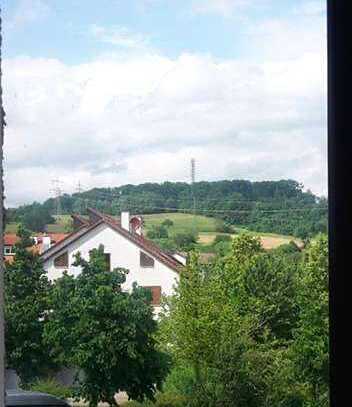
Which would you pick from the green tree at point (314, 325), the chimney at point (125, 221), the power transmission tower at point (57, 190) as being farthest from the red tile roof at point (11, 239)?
the green tree at point (314, 325)

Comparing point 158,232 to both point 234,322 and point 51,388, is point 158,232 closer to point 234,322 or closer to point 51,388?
point 234,322

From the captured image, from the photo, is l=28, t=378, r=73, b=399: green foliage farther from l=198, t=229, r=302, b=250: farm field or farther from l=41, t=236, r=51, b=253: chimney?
l=198, t=229, r=302, b=250: farm field

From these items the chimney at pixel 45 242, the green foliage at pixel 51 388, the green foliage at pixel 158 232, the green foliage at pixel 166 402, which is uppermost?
the green foliage at pixel 158 232

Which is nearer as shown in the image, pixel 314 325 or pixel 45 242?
pixel 314 325

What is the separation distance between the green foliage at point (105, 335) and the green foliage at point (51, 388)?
0.03 metres

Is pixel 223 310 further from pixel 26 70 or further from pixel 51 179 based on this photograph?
pixel 26 70

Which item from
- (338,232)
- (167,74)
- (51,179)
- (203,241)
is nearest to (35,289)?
(51,179)

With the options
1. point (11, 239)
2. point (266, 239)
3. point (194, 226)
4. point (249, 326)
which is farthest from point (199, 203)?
point (11, 239)

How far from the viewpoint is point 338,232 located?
0.77 m

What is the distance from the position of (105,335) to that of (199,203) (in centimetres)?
31

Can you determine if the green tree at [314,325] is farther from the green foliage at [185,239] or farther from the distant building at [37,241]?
the distant building at [37,241]

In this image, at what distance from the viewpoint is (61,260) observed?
1.19m

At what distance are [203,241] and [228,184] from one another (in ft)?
0.41

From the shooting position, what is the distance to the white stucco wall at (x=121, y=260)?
1167 mm
